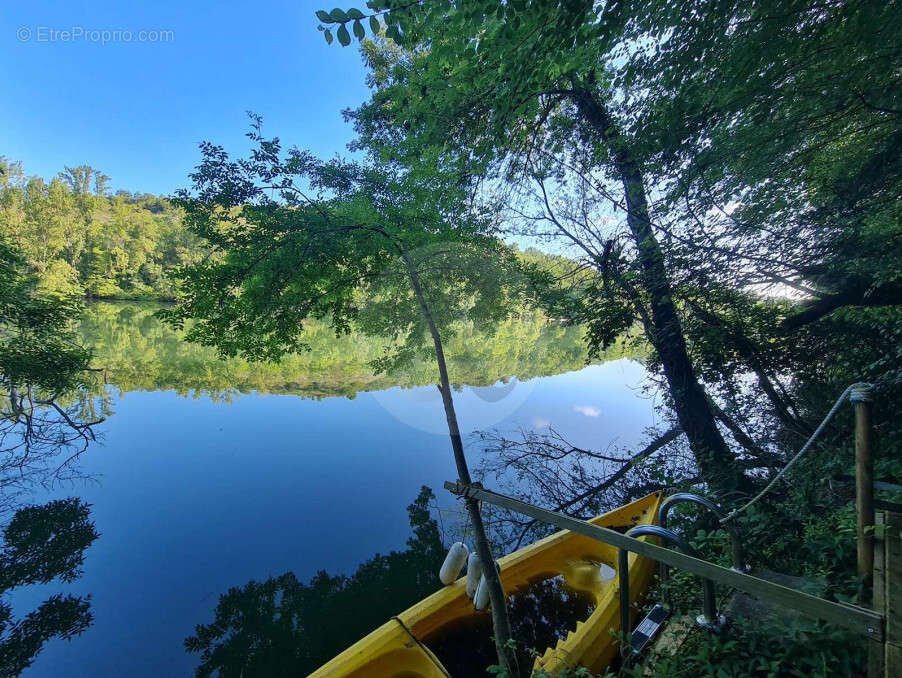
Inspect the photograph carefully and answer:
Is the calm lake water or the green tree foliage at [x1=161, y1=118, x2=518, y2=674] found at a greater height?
the green tree foliage at [x1=161, y1=118, x2=518, y2=674]

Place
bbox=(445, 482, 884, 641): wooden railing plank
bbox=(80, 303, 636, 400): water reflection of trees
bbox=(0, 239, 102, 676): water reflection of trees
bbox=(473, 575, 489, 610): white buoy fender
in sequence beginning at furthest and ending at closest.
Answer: bbox=(80, 303, 636, 400): water reflection of trees < bbox=(0, 239, 102, 676): water reflection of trees < bbox=(473, 575, 489, 610): white buoy fender < bbox=(445, 482, 884, 641): wooden railing plank

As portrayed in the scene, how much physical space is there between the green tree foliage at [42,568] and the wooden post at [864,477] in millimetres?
6716

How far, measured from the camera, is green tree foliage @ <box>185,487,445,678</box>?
11.3 feet

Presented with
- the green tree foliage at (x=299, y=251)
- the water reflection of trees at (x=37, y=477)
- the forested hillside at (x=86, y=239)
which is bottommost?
the water reflection of trees at (x=37, y=477)

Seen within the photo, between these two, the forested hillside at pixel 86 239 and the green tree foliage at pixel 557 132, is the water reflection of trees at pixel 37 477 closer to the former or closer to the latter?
the green tree foliage at pixel 557 132

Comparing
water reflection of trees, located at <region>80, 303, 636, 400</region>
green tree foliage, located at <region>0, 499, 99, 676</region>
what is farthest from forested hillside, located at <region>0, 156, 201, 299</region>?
green tree foliage, located at <region>0, 499, 99, 676</region>

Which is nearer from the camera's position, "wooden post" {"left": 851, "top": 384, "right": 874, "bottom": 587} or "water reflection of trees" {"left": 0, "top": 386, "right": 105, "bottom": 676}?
"wooden post" {"left": 851, "top": 384, "right": 874, "bottom": 587}

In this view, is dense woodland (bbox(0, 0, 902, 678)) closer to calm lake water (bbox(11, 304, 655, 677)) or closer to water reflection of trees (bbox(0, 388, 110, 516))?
calm lake water (bbox(11, 304, 655, 677))

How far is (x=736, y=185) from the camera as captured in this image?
3539 millimetres

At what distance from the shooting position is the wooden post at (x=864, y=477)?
152cm

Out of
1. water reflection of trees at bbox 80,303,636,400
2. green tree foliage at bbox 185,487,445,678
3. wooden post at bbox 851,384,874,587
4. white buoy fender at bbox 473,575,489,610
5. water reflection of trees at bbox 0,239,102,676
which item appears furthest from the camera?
water reflection of trees at bbox 80,303,636,400

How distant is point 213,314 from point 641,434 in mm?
8997

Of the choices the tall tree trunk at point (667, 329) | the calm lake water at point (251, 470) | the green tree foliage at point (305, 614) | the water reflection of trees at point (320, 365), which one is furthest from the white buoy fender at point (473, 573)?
the water reflection of trees at point (320, 365)

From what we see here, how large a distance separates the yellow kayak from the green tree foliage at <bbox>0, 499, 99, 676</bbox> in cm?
355
